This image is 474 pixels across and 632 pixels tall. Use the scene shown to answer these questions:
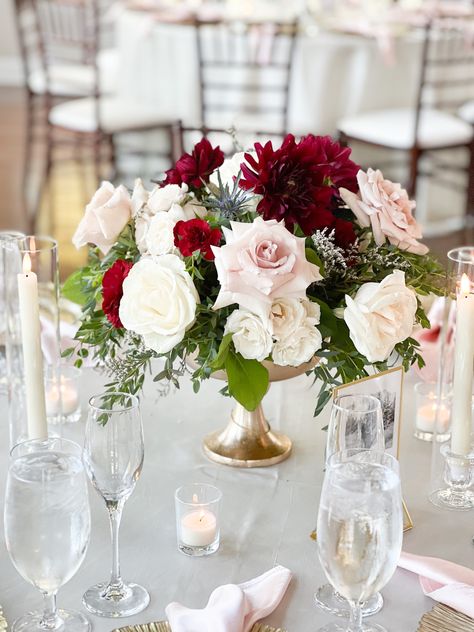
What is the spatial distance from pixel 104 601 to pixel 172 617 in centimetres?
9

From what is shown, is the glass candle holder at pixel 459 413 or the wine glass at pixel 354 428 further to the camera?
the glass candle holder at pixel 459 413

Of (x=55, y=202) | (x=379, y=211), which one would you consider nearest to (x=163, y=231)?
(x=379, y=211)

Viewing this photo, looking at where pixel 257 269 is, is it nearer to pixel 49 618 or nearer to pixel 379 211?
pixel 379 211

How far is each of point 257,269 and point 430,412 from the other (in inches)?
20.0

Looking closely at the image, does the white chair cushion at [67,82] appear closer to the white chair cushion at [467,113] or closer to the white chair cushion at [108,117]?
the white chair cushion at [108,117]

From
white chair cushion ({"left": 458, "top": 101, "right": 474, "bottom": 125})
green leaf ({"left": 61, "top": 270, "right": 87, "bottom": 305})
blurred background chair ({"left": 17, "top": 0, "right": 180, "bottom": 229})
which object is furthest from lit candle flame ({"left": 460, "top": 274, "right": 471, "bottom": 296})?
white chair cushion ({"left": 458, "top": 101, "right": 474, "bottom": 125})

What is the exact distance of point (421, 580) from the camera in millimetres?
1138

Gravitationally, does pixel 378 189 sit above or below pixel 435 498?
above

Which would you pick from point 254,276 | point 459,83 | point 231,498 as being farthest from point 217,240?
point 459,83

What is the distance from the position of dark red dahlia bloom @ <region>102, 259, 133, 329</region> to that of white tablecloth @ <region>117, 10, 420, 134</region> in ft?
11.3

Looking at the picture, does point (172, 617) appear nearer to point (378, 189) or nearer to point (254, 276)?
point (254, 276)

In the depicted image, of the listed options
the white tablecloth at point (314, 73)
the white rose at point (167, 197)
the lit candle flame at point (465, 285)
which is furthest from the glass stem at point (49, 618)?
the white tablecloth at point (314, 73)

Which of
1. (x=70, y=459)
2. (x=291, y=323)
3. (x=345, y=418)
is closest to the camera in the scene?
(x=70, y=459)

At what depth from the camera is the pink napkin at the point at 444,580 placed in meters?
1.09
